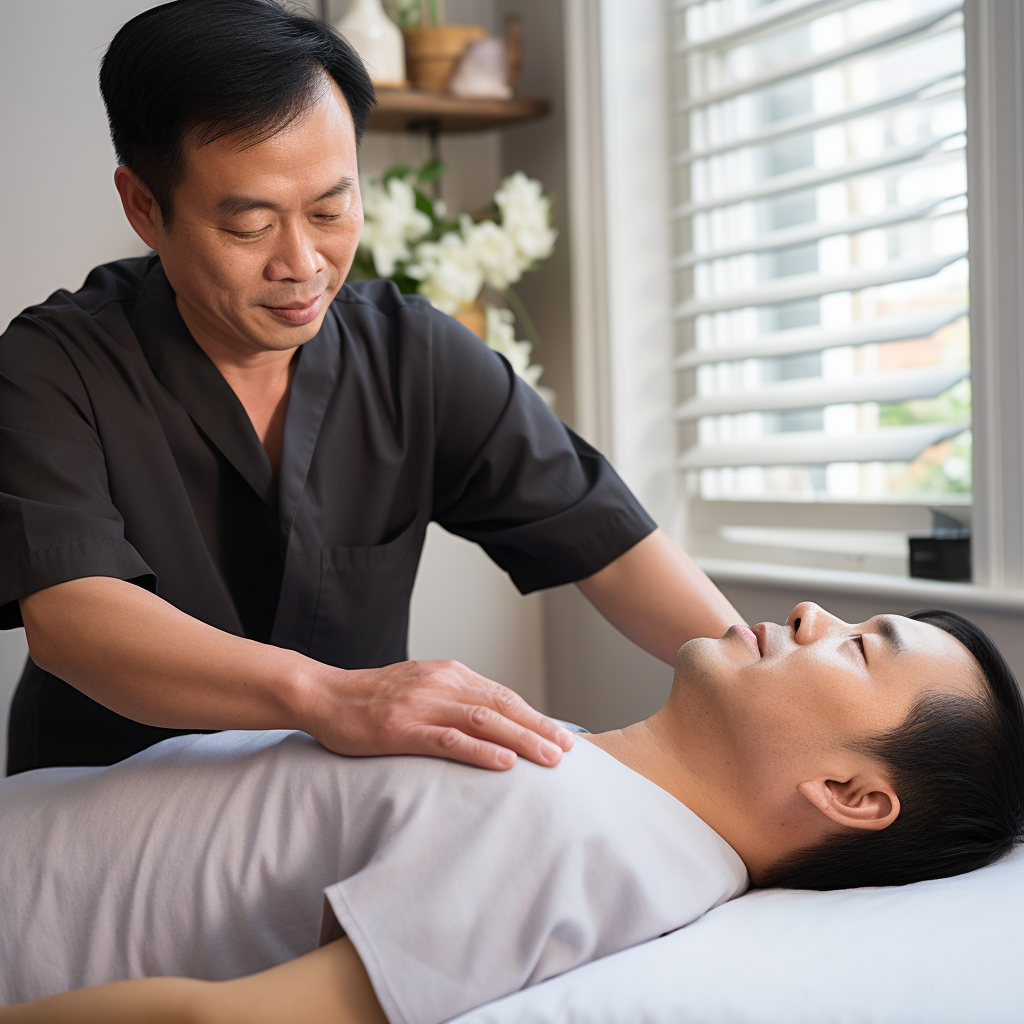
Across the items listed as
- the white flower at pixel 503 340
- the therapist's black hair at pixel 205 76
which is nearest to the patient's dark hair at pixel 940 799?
the therapist's black hair at pixel 205 76

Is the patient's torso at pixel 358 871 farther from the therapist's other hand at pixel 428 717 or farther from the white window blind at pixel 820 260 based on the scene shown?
the white window blind at pixel 820 260

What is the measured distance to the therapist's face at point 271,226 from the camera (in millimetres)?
1196

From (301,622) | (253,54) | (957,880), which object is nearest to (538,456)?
(301,622)

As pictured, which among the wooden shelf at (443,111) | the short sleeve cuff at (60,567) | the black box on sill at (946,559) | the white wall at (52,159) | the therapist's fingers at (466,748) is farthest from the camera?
the wooden shelf at (443,111)

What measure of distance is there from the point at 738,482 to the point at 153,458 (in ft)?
4.89

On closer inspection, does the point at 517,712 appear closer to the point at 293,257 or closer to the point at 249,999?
the point at 249,999

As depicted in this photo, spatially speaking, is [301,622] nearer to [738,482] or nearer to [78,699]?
[78,699]

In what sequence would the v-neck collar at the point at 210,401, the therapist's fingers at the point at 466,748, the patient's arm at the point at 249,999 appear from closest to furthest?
the patient's arm at the point at 249,999 < the therapist's fingers at the point at 466,748 < the v-neck collar at the point at 210,401

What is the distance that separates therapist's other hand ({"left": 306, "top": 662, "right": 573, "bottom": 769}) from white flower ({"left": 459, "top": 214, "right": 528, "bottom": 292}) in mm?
1429

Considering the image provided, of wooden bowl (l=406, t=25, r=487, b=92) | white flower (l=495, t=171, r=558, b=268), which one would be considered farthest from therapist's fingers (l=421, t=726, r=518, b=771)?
wooden bowl (l=406, t=25, r=487, b=92)

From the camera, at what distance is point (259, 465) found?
138 centimetres

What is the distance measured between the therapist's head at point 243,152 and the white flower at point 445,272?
0.91 meters

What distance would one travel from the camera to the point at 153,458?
1.34 m

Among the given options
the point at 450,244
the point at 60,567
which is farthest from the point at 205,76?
the point at 450,244
